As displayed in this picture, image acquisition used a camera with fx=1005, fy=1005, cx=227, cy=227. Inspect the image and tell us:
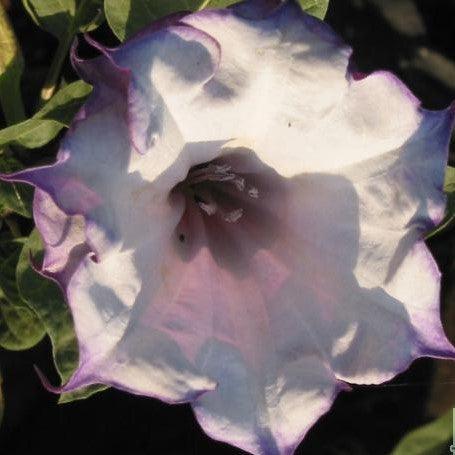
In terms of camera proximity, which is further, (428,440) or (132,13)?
(428,440)

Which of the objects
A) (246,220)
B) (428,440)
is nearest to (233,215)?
(246,220)

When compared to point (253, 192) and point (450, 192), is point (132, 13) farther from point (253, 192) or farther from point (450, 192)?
point (450, 192)

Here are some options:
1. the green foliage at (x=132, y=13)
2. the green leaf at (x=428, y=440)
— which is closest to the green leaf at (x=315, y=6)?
the green foliage at (x=132, y=13)

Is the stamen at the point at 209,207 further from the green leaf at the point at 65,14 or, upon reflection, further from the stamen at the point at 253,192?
the green leaf at the point at 65,14

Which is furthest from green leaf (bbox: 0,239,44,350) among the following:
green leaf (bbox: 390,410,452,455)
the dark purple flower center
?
green leaf (bbox: 390,410,452,455)

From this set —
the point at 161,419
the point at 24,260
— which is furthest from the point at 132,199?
the point at 161,419

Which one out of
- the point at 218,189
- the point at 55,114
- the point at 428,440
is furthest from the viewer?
the point at 428,440
